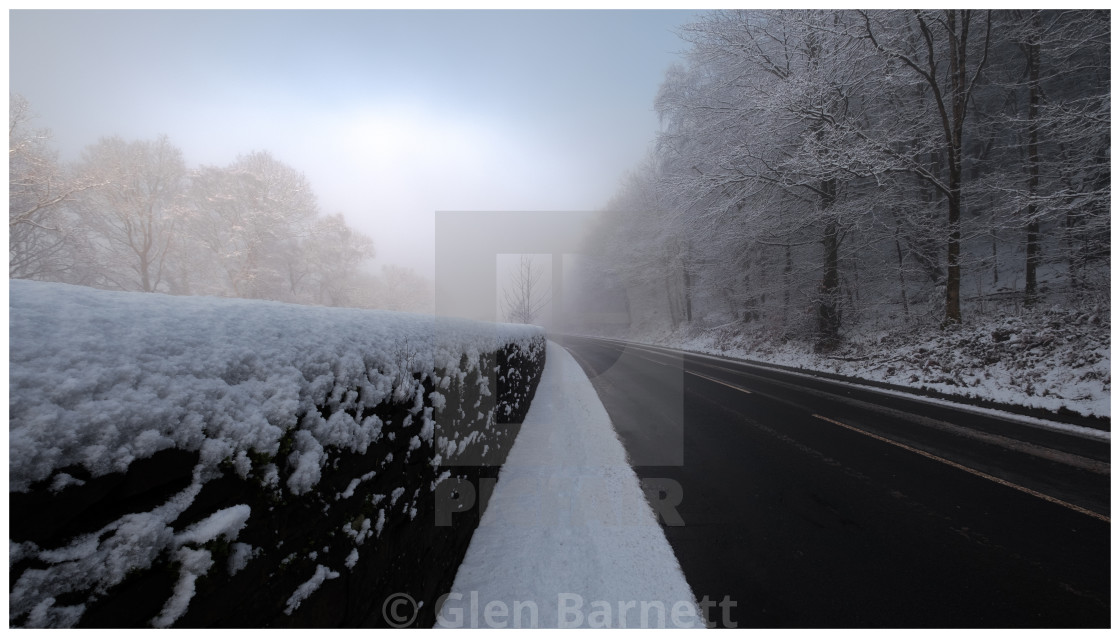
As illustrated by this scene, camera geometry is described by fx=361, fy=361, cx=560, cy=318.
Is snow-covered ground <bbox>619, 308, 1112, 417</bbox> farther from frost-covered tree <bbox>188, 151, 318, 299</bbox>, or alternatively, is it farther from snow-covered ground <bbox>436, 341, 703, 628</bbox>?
frost-covered tree <bbox>188, 151, 318, 299</bbox>

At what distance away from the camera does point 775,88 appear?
8.84 meters

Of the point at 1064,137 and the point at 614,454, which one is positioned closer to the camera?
the point at 614,454

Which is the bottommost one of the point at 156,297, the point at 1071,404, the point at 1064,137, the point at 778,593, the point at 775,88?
the point at 778,593

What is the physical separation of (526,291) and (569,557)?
18836mm

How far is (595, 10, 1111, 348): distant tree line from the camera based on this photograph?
8.36 meters

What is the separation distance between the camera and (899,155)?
8305 millimetres

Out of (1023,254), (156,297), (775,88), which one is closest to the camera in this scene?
(156,297)

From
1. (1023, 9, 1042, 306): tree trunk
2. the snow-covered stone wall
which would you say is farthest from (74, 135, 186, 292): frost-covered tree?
(1023, 9, 1042, 306): tree trunk

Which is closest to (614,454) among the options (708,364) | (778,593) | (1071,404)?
(778,593)

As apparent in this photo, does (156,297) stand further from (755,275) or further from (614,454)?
(755,275)

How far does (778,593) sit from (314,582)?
2529 mm

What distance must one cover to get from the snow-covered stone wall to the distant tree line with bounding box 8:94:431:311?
1554 cm

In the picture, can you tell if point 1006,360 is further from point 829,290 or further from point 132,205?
point 132,205

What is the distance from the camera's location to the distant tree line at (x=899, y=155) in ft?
27.4
